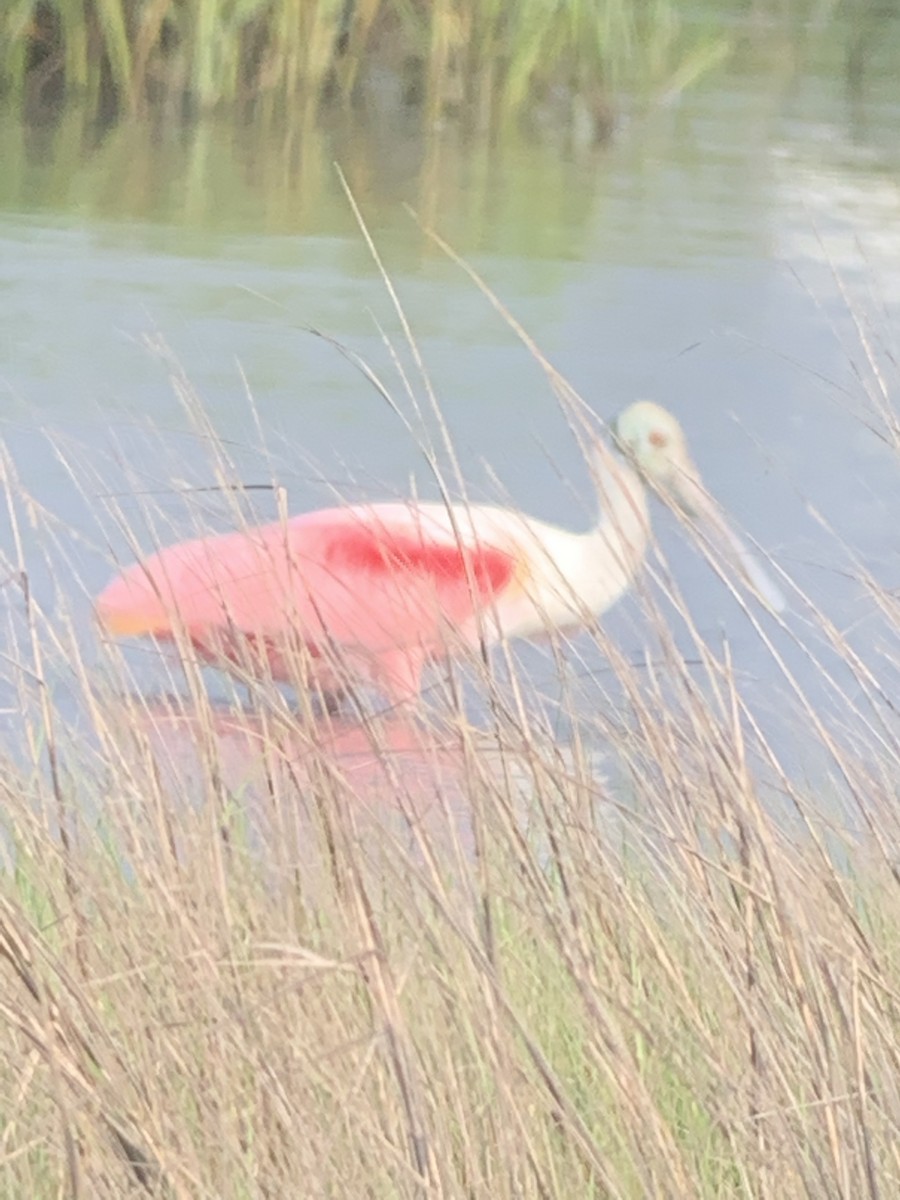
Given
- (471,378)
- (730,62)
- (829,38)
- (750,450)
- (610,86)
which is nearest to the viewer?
(750,450)

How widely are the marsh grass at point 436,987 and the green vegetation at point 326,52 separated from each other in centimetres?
457

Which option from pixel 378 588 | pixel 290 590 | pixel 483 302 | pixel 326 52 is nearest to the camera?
pixel 290 590

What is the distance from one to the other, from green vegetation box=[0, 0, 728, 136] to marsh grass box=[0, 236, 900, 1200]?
4.57 metres

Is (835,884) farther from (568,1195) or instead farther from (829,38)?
(829,38)

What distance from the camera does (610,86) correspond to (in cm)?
650

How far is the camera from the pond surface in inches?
133

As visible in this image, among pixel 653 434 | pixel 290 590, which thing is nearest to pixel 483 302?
pixel 653 434

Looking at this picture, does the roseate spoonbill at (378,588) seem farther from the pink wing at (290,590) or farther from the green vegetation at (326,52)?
the green vegetation at (326,52)

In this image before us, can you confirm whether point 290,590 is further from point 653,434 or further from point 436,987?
point 653,434

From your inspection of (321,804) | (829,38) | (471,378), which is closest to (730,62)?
(829,38)

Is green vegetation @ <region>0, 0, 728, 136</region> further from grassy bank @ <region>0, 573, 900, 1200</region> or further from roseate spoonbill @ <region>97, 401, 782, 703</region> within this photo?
grassy bank @ <region>0, 573, 900, 1200</region>

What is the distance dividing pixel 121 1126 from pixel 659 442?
219 centimetres

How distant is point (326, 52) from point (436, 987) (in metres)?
5.16

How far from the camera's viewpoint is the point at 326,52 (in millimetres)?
5977
